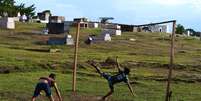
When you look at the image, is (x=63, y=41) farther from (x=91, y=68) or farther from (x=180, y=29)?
(x=180, y=29)

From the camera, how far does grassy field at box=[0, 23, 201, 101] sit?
26883 mm

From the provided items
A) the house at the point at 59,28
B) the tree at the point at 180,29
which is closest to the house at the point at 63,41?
the house at the point at 59,28

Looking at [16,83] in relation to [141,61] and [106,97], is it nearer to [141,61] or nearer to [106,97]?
[106,97]

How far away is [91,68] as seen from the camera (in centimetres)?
4088

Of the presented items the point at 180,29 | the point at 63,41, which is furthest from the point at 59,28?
the point at 180,29

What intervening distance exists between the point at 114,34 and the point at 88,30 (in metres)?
4.79

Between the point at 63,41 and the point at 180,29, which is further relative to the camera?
the point at 180,29

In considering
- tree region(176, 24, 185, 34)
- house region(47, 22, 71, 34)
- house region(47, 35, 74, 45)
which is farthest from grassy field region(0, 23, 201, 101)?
tree region(176, 24, 185, 34)

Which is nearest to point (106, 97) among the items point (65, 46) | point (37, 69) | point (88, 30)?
point (37, 69)

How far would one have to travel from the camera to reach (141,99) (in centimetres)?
2439

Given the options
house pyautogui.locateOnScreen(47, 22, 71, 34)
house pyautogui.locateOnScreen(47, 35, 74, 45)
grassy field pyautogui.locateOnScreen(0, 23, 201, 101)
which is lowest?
grassy field pyautogui.locateOnScreen(0, 23, 201, 101)

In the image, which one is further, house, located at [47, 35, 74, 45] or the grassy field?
house, located at [47, 35, 74, 45]

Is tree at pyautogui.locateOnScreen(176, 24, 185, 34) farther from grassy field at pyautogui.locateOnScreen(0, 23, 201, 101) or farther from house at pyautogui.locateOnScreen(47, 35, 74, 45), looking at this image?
house at pyautogui.locateOnScreen(47, 35, 74, 45)

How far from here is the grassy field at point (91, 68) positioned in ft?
88.2
